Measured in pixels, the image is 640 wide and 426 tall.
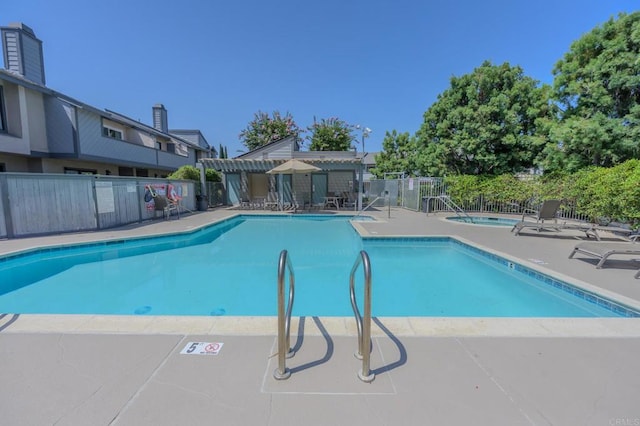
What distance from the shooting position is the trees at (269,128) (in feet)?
102

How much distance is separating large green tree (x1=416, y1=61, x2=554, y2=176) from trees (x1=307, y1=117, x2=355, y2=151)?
1743 cm

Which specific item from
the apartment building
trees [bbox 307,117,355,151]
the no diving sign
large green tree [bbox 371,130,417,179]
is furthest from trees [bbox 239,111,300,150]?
the no diving sign

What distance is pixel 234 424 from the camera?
5.40 ft

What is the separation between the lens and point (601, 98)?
1014 centimetres

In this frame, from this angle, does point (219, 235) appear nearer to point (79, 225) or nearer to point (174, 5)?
point (79, 225)

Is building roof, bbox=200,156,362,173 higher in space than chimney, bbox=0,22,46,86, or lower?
lower

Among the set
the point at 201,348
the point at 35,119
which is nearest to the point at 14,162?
the point at 35,119

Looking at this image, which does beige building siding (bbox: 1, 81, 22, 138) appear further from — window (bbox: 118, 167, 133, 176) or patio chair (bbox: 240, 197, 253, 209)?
patio chair (bbox: 240, 197, 253, 209)

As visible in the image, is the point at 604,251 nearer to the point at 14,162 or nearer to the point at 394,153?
the point at 14,162

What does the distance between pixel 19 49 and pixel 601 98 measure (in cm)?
2456

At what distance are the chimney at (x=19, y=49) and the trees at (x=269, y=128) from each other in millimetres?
19935

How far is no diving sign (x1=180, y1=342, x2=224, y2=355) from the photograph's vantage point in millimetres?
2348

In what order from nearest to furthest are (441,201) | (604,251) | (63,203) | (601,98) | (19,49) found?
(604,251) → (63,203) → (601,98) → (19,49) → (441,201)

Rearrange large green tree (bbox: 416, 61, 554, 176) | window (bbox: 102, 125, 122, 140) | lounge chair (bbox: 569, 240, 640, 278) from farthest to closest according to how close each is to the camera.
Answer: window (bbox: 102, 125, 122, 140)
large green tree (bbox: 416, 61, 554, 176)
lounge chair (bbox: 569, 240, 640, 278)
